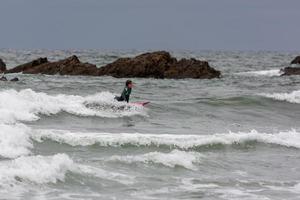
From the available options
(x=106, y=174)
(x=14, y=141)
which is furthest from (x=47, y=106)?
(x=106, y=174)

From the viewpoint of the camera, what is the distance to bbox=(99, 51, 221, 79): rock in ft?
150

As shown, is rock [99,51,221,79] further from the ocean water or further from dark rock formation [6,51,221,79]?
the ocean water

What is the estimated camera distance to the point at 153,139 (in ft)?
60.0

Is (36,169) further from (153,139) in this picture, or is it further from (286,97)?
(286,97)

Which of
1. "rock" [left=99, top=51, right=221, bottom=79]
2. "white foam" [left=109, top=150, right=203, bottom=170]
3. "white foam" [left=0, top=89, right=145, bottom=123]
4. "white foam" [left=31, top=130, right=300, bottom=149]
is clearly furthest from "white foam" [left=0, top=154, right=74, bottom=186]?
"rock" [left=99, top=51, right=221, bottom=79]

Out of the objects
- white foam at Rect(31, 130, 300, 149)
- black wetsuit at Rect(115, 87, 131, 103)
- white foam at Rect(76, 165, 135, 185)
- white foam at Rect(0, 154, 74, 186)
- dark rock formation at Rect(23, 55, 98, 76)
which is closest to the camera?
white foam at Rect(0, 154, 74, 186)

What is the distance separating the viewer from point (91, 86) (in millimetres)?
36250

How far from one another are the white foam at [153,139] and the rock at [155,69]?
25643 mm

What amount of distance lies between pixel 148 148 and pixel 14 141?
350cm

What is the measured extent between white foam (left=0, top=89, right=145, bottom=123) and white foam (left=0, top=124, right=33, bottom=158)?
3817mm

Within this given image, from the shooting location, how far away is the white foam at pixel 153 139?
57.5 ft

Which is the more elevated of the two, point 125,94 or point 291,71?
point 291,71

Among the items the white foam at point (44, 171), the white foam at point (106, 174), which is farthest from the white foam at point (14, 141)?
the white foam at point (106, 174)

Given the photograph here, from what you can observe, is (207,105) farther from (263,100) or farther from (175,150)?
(175,150)
